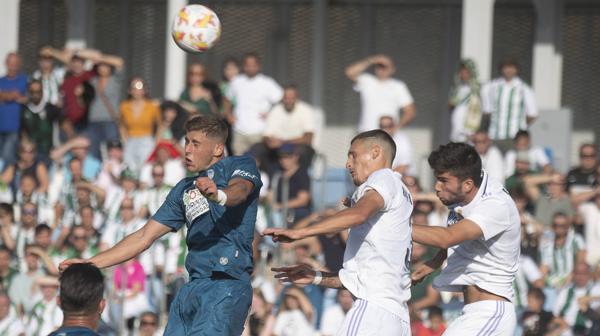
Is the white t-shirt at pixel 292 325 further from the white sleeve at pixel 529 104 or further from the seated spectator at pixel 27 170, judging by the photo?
the white sleeve at pixel 529 104

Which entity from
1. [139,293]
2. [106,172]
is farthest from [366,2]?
[139,293]

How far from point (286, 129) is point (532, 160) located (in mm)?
3000

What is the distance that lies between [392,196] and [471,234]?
57cm

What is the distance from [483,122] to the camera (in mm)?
16562

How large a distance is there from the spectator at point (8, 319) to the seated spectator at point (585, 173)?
641 centimetres

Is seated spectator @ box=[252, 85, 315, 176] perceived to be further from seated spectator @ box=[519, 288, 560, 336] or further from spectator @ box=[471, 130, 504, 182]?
seated spectator @ box=[519, 288, 560, 336]

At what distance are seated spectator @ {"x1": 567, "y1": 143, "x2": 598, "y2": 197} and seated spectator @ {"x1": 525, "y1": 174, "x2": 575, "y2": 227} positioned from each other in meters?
0.35

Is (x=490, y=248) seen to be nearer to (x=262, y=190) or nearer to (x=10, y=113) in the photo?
(x=262, y=190)

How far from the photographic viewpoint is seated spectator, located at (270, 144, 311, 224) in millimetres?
15445

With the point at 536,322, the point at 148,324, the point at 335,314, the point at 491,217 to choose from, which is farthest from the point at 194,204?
the point at 536,322

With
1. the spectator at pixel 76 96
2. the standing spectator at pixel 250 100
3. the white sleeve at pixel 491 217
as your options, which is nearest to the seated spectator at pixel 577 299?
the standing spectator at pixel 250 100

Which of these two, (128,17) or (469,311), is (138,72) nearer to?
(128,17)

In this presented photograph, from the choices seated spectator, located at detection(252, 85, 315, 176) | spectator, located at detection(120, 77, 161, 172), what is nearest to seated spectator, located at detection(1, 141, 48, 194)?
spectator, located at detection(120, 77, 161, 172)

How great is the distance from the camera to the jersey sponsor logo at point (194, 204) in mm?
8469
